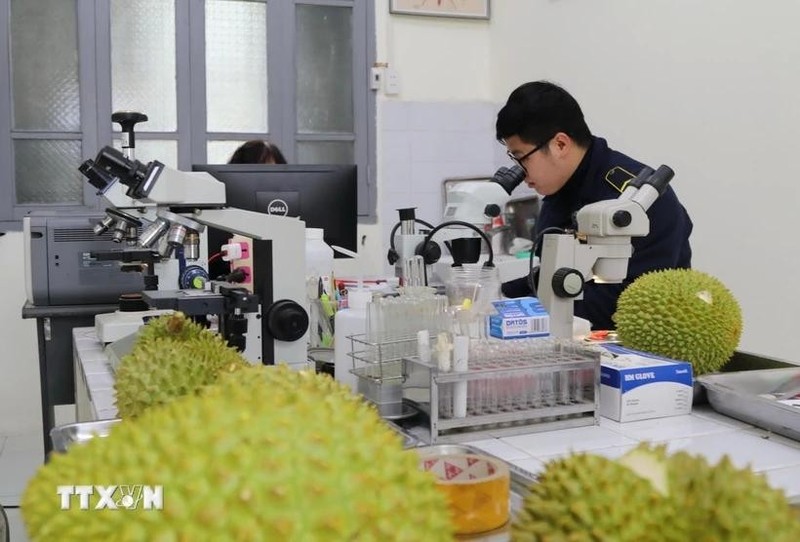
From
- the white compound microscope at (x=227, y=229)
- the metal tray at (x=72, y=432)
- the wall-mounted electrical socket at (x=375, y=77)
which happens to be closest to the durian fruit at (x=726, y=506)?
the metal tray at (x=72, y=432)

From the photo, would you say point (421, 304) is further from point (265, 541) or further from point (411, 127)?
point (411, 127)

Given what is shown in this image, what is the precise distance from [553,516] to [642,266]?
1.85 metres

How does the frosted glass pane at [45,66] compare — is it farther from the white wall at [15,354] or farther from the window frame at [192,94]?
the white wall at [15,354]

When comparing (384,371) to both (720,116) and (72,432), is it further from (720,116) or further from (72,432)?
(720,116)

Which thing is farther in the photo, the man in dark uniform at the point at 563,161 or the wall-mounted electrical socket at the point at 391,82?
the wall-mounted electrical socket at the point at 391,82

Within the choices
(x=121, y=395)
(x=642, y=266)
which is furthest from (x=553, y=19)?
(x=121, y=395)

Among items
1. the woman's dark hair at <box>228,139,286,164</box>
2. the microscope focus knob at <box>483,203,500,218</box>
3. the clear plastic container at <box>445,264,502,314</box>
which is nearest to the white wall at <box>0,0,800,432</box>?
the microscope focus knob at <box>483,203,500,218</box>

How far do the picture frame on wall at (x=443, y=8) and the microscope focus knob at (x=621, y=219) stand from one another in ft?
11.0

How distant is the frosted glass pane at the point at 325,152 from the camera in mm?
4457

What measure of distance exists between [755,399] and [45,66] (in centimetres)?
389

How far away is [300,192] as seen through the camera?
2424 mm

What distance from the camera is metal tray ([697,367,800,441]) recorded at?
1.15 meters

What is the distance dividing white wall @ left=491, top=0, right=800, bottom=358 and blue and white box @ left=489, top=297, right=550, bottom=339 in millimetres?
1620

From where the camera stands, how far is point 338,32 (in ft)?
14.9
